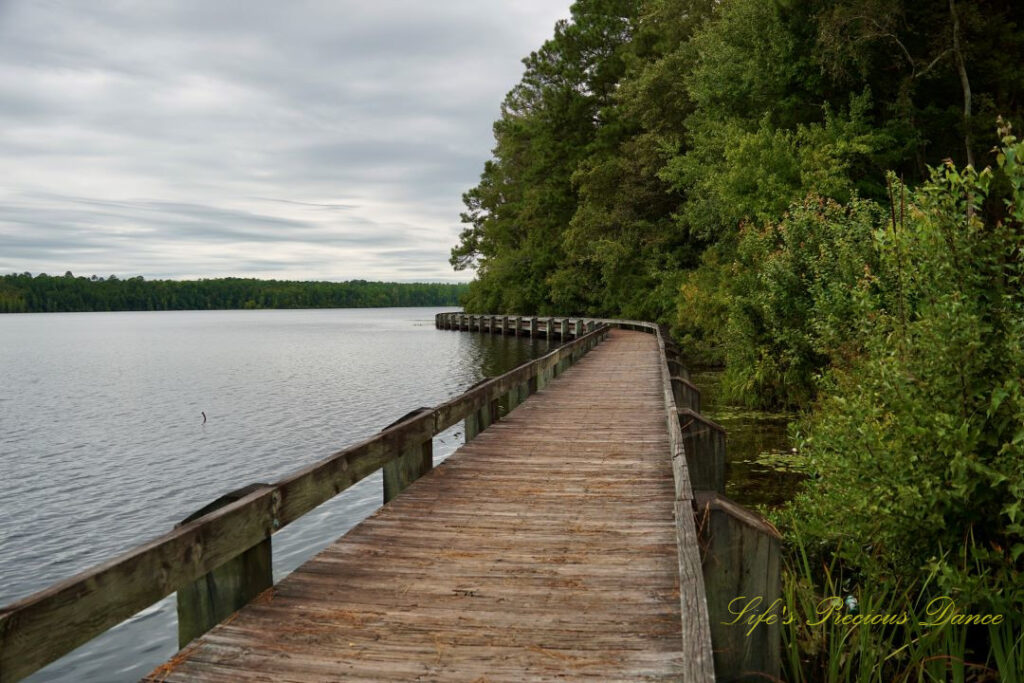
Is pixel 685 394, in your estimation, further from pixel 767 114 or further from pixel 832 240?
pixel 767 114

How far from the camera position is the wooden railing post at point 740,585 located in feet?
13.4

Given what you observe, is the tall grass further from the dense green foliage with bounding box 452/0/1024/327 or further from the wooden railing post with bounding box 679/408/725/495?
the dense green foliage with bounding box 452/0/1024/327

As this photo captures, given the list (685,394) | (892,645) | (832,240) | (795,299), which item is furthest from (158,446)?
(892,645)

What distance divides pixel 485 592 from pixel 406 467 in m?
2.59

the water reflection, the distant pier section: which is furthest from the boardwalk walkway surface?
the water reflection

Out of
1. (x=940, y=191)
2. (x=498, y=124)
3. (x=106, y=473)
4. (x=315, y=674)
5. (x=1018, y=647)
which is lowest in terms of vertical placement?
(x=106, y=473)

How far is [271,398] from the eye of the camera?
28.0 meters

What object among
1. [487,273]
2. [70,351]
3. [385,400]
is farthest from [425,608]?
[70,351]

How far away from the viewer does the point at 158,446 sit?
63.3 ft

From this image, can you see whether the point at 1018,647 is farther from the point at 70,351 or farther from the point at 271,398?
the point at 70,351

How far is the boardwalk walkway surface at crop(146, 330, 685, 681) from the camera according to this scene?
3607mm

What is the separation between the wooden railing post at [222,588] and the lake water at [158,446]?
4399 mm

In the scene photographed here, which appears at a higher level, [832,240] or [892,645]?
[832,240]

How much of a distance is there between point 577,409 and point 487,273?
47.0 m
